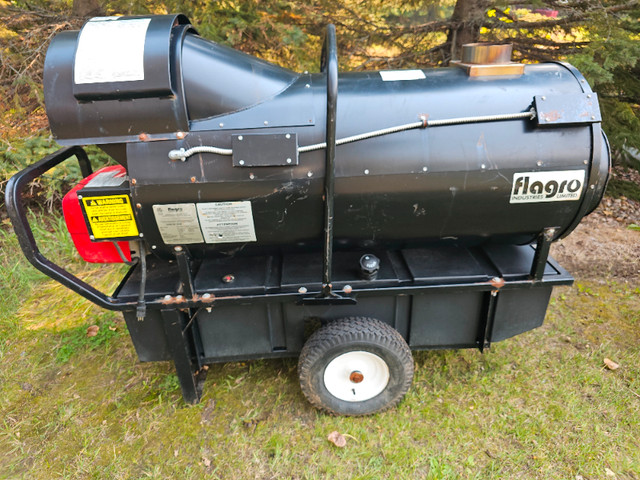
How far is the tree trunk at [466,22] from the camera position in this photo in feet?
15.5

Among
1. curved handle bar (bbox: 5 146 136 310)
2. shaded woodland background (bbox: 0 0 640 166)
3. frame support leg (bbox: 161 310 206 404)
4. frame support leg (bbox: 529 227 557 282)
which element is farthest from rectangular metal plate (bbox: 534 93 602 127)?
curved handle bar (bbox: 5 146 136 310)

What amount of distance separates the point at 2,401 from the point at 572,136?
12.3 ft

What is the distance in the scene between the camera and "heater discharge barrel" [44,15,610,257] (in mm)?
2064

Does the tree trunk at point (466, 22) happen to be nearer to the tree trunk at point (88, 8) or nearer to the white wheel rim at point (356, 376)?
the white wheel rim at point (356, 376)

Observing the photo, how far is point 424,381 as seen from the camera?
2920mm

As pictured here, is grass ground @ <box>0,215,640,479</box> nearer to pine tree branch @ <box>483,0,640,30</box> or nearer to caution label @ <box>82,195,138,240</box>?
caution label @ <box>82,195,138,240</box>

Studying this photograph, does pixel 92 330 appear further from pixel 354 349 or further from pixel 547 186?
pixel 547 186

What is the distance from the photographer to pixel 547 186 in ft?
7.24

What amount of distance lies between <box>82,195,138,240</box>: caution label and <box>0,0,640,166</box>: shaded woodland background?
2.82 m

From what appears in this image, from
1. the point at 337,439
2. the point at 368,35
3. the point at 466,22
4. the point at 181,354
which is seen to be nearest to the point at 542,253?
the point at 337,439

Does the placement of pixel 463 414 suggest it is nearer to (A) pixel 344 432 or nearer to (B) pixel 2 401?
(A) pixel 344 432

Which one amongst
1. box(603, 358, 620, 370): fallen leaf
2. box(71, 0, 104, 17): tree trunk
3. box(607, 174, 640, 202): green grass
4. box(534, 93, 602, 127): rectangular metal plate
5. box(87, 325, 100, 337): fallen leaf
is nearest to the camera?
box(534, 93, 602, 127): rectangular metal plate

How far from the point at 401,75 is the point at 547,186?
942 millimetres

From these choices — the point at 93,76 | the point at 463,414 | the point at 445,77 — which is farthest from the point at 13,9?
the point at 463,414
